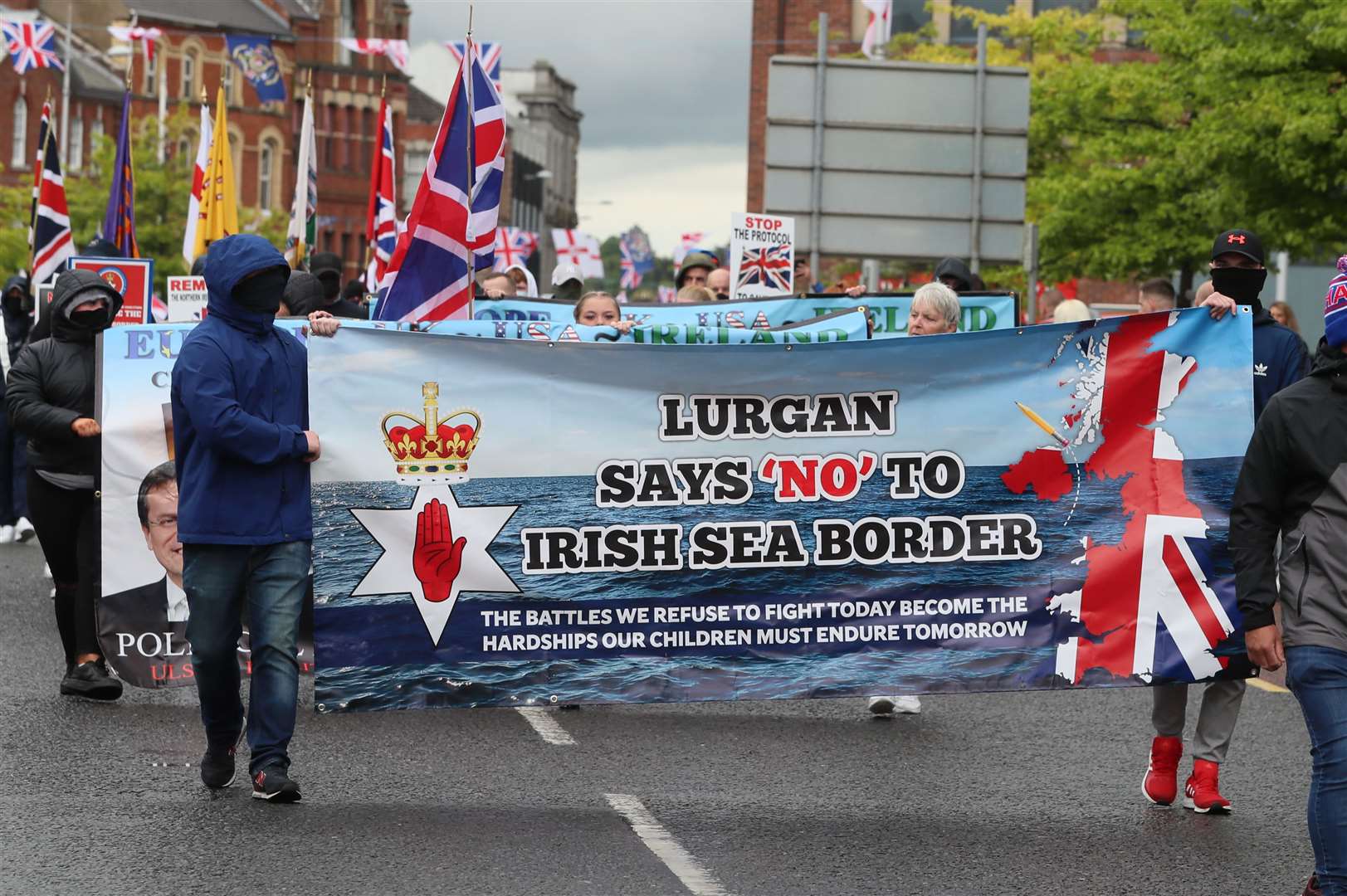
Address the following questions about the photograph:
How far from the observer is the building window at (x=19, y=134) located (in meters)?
77.1

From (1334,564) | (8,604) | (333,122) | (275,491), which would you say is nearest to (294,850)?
(275,491)

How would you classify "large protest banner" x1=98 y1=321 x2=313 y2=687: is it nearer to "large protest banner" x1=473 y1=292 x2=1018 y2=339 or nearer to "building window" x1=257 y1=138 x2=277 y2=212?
"large protest banner" x1=473 y1=292 x2=1018 y2=339

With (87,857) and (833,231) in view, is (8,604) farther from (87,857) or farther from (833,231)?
(833,231)

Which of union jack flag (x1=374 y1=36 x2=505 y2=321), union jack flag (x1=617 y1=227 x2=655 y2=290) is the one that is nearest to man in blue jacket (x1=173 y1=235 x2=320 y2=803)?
union jack flag (x1=374 y1=36 x2=505 y2=321)

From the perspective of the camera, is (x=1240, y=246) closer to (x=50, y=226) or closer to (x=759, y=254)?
(x=759, y=254)

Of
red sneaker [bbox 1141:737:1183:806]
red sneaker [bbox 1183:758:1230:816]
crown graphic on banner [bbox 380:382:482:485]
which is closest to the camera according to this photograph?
crown graphic on banner [bbox 380:382:482:485]

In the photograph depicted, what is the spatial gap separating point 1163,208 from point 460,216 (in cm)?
2423

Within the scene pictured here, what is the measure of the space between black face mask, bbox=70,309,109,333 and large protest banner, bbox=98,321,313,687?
271 mm

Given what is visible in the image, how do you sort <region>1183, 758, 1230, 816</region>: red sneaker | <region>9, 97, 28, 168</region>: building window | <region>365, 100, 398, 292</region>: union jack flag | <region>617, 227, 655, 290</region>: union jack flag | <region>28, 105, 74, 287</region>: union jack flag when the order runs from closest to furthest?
<region>1183, 758, 1230, 816</region>: red sneaker → <region>28, 105, 74, 287</region>: union jack flag → <region>365, 100, 398, 292</region>: union jack flag → <region>617, 227, 655, 290</region>: union jack flag → <region>9, 97, 28, 168</region>: building window

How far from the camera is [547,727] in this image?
361 inches

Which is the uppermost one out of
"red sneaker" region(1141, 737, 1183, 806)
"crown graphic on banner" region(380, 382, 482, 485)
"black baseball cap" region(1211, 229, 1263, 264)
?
"black baseball cap" region(1211, 229, 1263, 264)

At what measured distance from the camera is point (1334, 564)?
5.64 metres

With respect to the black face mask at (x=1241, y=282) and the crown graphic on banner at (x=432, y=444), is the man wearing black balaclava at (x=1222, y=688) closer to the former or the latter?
the black face mask at (x=1241, y=282)

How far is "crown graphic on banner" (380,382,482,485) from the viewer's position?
24.1 feet
